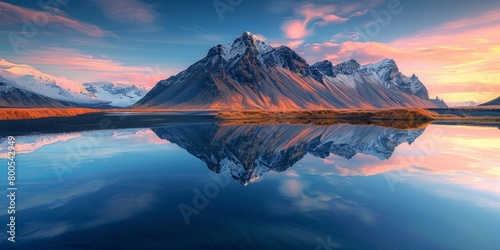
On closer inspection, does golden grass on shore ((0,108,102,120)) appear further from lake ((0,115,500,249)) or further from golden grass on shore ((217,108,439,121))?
lake ((0,115,500,249))

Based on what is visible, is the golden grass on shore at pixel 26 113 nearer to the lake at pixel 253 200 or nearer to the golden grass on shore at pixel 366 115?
the golden grass on shore at pixel 366 115

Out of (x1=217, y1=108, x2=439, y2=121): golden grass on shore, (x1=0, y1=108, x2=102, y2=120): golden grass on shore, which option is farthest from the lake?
(x1=217, y1=108, x2=439, y2=121): golden grass on shore

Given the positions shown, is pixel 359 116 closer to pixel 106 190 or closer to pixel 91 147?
pixel 91 147

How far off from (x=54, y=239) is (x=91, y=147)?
31708 mm

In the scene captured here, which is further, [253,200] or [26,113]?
[26,113]

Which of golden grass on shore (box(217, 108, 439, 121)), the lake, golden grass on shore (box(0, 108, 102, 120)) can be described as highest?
golden grass on shore (box(0, 108, 102, 120))

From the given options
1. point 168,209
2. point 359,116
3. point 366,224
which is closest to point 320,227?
point 366,224

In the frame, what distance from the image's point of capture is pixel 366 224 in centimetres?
1543

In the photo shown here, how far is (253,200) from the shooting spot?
1945 centimetres

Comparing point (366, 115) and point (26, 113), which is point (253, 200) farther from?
point (26, 113)

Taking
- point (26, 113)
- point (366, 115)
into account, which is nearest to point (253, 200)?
point (366, 115)

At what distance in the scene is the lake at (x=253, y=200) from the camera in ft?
44.5

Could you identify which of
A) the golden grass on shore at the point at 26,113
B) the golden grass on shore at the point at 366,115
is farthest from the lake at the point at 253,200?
the golden grass on shore at the point at 366,115

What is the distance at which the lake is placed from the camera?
13.6 m
